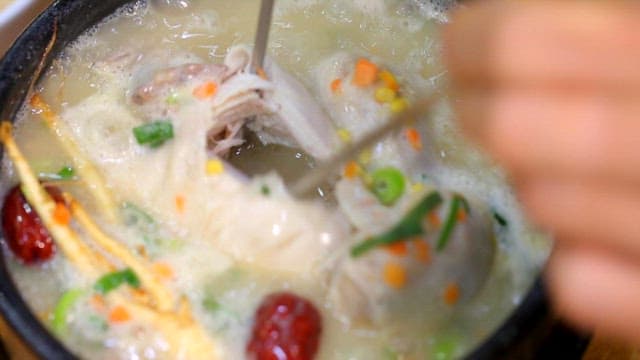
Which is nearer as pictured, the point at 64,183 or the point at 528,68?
the point at 528,68

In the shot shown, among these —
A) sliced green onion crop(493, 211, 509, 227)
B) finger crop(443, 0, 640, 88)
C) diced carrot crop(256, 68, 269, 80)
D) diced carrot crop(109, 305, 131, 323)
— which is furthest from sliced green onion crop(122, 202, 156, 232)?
finger crop(443, 0, 640, 88)

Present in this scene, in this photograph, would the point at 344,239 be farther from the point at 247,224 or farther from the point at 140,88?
the point at 140,88

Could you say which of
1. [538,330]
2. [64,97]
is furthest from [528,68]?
[64,97]

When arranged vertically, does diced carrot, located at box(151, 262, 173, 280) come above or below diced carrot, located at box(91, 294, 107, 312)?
below

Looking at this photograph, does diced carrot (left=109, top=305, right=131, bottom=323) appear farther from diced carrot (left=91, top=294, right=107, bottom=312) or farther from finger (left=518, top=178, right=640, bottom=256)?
finger (left=518, top=178, right=640, bottom=256)

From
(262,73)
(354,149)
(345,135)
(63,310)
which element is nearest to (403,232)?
(354,149)

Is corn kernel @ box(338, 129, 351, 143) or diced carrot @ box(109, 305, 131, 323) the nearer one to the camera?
diced carrot @ box(109, 305, 131, 323)
